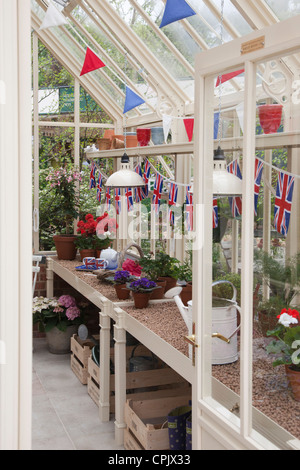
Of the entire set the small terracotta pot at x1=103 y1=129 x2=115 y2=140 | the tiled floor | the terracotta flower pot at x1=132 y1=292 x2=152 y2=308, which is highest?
the small terracotta pot at x1=103 y1=129 x2=115 y2=140

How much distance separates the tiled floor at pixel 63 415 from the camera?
4035mm

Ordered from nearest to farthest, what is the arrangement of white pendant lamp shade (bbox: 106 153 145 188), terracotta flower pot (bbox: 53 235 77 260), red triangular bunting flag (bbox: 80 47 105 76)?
1. white pendant lamp shade (bbox: 106 153 145 188)
2. red triangular bunting flag (bbox: 80 47 105 76)
3. terracotta flower pot (bbox: 53 235 77 260)

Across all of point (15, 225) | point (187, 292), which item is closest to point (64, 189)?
point (187, 292)

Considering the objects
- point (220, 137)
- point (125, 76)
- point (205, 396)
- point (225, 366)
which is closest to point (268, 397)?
point (225, 366)

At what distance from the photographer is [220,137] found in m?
2.16

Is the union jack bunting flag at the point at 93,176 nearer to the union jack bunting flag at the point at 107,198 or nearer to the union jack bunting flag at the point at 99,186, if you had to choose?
the union jack bunting flag at the point at 99,186

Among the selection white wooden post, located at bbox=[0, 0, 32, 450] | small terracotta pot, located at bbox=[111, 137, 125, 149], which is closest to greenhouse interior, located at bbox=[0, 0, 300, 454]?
white wooden post, located at bbox=[0, 0, 32, 450]

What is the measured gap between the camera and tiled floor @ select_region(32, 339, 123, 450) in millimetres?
4035

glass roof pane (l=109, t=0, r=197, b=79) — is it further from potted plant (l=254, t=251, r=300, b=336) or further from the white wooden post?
the white wooden post

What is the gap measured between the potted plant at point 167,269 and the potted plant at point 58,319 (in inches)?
73.8

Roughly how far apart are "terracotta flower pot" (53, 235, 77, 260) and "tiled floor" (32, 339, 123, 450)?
1.20 m

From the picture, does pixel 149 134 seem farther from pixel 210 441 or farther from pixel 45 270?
pixel 210 441

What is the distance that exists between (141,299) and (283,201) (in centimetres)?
233
